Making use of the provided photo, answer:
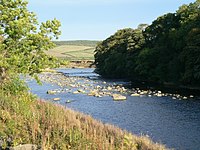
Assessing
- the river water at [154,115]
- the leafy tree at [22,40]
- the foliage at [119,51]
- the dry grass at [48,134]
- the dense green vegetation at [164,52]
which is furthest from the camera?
the foliage at [119,51]

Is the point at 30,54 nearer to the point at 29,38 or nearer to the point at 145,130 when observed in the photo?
the point at 29,38

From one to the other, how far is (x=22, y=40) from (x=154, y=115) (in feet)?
60.3

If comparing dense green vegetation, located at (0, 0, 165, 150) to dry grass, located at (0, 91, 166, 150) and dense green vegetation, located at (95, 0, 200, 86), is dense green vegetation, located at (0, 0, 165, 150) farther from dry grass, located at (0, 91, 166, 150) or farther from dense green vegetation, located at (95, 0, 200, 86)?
dense green vegetation, located at (95, 0, 200, 86)

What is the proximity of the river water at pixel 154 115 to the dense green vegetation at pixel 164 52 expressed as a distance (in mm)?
16225

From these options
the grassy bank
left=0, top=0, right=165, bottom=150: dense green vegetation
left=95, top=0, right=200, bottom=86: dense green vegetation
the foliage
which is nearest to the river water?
left=0, top=0, right=165, bottom=150: dense green vegetation

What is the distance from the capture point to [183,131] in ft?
89.8

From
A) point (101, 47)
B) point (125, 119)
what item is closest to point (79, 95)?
point (125, 119)

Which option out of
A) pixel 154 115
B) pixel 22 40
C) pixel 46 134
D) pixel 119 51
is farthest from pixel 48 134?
pixel 119 51

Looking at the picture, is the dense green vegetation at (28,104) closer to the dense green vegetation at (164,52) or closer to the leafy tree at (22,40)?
the leafy tree at (22,40)

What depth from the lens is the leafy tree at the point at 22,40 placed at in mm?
20480

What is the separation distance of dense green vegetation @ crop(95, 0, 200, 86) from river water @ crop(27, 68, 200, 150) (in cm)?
1623

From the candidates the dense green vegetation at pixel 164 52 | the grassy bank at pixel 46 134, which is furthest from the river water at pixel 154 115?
the dense green vegetation at pixel 164 52

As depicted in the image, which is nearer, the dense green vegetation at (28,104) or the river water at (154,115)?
the dense green vegetation at (28,104)

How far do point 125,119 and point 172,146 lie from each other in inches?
406
